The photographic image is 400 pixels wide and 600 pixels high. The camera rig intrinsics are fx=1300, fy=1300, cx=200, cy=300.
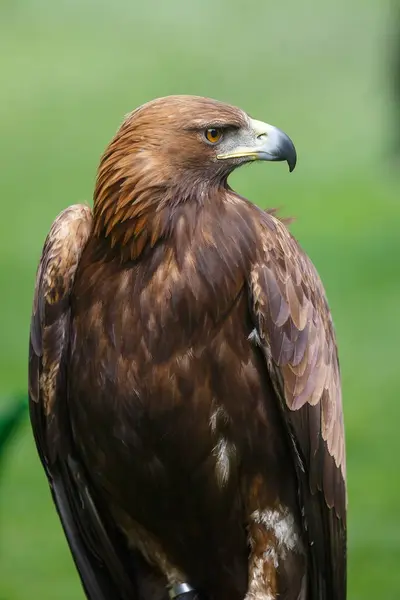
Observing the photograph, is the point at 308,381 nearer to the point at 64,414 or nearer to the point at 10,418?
the point at 64,414

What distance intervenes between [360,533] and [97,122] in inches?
113

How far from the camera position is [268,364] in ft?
9.16

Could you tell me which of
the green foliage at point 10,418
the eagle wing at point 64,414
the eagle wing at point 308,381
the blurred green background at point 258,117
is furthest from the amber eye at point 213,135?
the blurred green background at point 258,117

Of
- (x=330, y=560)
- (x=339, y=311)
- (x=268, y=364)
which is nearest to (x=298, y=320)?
(x=268, y=364)

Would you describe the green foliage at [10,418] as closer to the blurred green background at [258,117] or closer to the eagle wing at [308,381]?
the eagle wing at [308,381]

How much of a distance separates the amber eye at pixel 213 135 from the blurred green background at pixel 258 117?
322 cm

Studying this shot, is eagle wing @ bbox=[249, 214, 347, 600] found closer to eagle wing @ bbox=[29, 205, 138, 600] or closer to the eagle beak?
the eagle beak

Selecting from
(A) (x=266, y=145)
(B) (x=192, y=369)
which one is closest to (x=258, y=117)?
(A) (x=266, y=145)

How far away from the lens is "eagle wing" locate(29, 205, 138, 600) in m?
2.87

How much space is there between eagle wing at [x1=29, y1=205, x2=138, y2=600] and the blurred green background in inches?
105

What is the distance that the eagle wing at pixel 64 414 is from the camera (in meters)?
2.87

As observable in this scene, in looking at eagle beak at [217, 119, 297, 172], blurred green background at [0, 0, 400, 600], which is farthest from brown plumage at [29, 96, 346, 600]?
blurred green background at [0, 0, 400, 600]

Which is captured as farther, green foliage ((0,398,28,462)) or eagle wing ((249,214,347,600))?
green foliage ((0,398,28,462))

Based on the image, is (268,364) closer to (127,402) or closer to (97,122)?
(127,402)
